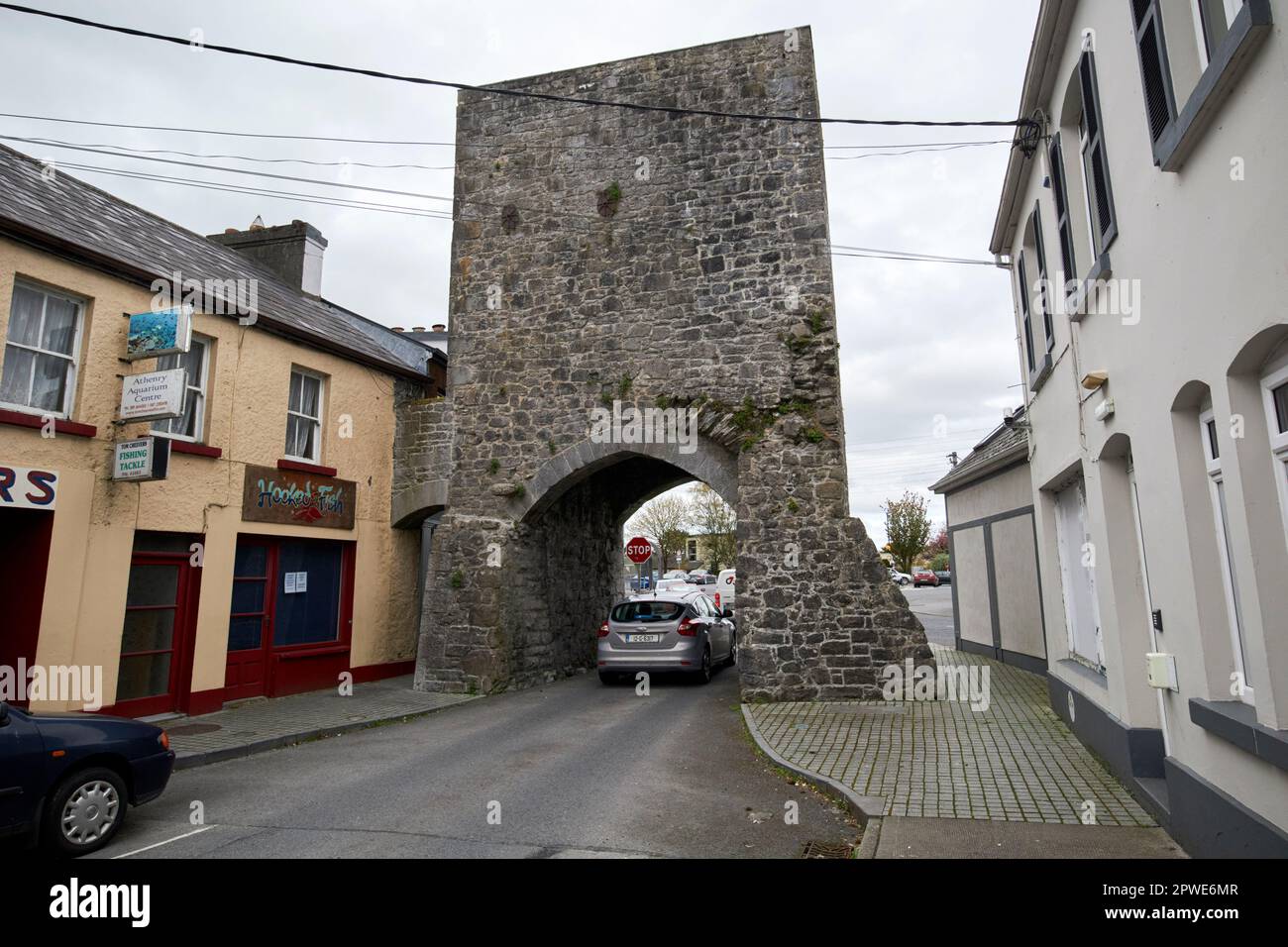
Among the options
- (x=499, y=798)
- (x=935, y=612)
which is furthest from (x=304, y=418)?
(x=935, y=612)

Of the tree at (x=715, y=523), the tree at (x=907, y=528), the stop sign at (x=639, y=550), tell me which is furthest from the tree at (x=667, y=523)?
the stop sign at (x=639, y=550)

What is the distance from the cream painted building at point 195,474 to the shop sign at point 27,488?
0.02m

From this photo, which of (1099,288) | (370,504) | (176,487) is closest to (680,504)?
(370,504)

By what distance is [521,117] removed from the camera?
14.2m

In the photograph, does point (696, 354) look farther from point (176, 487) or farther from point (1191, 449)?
point (1191, 449)

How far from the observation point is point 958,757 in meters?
7.18

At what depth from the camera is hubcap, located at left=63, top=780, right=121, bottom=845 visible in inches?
203

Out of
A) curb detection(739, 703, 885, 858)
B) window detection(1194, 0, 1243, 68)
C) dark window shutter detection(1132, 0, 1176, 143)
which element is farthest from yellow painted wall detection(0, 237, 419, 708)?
window detection(1194, 0, 1243, 68)

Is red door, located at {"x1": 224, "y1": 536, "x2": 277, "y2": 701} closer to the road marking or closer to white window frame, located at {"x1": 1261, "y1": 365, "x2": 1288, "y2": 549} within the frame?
the road marking

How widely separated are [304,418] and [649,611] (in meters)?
6.64

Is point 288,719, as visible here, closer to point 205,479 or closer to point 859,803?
point 205,479

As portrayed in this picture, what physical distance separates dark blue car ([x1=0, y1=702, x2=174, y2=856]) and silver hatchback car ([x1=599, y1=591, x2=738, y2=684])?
8043 mm

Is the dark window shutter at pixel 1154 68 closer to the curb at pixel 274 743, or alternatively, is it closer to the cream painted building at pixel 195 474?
the curb at pixel 274 743

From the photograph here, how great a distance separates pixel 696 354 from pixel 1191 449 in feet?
27.9
